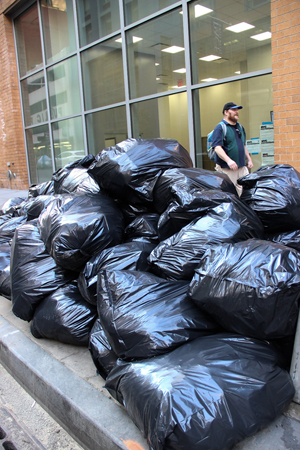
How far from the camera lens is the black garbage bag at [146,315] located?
1730 mm

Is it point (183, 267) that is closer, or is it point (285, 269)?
point (285, 269)

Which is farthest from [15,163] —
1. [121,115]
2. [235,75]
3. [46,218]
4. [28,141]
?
[46,218]

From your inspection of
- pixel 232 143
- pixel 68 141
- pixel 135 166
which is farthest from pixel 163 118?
pixel 135 166

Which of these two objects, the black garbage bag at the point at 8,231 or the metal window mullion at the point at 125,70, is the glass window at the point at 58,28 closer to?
the metal window mullion at the point at 125,70

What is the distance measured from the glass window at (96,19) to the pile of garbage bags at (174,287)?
195 inches

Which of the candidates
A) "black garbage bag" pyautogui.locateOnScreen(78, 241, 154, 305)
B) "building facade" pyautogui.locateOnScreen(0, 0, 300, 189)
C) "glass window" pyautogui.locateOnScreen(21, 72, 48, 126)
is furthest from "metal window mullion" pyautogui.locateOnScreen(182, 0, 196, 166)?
"glass window" pyautogui.locateOnScreen(21, 72, 48, 126)

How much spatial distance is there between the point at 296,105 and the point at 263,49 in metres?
1.02

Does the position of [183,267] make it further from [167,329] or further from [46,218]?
[46,218]

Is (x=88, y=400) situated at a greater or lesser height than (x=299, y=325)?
lesser

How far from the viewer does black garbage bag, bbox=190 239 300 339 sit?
1582 mm

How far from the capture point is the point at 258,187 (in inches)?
A: 99.0

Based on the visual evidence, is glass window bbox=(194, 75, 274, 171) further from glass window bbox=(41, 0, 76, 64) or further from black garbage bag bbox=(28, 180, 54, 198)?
glass window bbox=(41, 0, 76, 64)

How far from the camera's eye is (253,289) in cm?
161

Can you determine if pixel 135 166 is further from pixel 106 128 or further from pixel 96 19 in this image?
pixel 96 19
